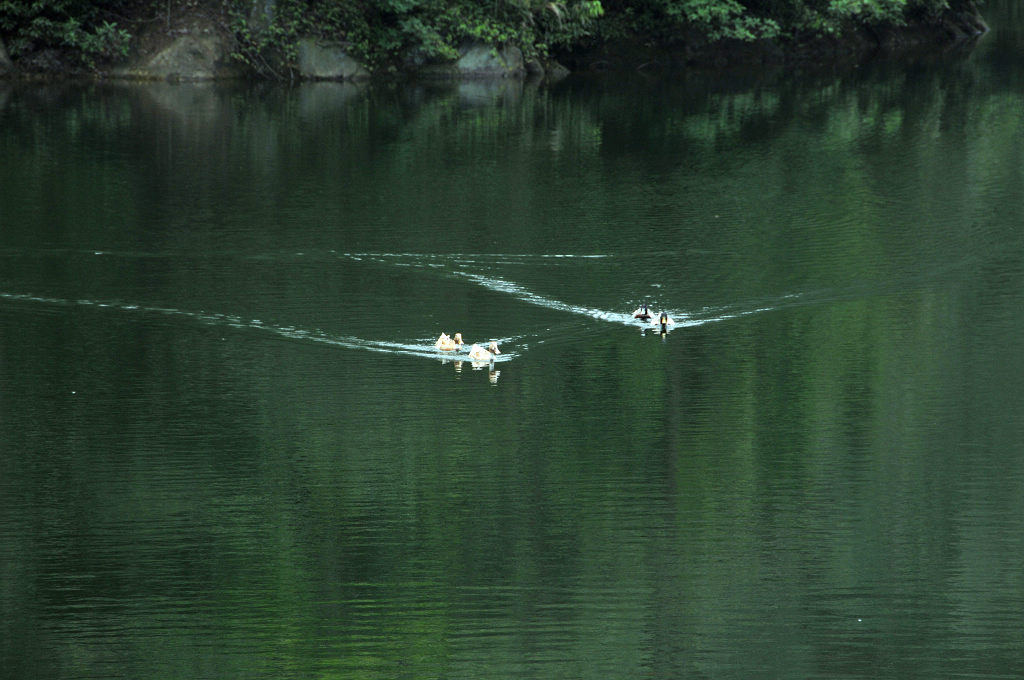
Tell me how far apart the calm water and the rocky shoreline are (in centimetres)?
1628

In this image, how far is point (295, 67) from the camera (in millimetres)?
50906

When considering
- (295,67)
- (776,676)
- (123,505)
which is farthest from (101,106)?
(776,676)

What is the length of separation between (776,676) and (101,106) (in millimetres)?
35166

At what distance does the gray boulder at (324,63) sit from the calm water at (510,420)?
56.3 feet

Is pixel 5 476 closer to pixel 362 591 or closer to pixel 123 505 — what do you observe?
pixel 123 505

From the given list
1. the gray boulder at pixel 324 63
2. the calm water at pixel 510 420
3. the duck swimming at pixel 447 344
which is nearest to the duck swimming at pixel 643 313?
the calm water at pixel 510 420

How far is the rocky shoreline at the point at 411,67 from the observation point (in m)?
49.7

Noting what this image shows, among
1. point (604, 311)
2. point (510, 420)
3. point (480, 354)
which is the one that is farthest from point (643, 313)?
point (510, 420)

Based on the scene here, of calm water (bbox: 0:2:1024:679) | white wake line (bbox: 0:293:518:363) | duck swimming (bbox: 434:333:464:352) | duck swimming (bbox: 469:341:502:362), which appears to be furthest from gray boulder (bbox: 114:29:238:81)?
duck swimming (bbox: 469:341:502:362)

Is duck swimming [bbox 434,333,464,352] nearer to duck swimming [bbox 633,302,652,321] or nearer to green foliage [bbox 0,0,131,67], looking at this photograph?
duck swimming [bbox 633,302,652,321]

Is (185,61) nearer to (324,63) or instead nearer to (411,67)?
(324,63)

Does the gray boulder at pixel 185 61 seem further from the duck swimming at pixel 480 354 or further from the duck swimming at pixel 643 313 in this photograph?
the duck swimming at pixel 480 354

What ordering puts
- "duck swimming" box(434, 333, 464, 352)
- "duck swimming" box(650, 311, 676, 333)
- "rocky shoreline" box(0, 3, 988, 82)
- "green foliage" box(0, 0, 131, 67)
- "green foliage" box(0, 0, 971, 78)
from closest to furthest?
"duck swimming" box(434, 333, 464, 352) → "duck swimming" box(650, 311, 676, 333) → "green foliage" box(0, 0, 131, 67) → "green foliage" box(0, 0, 971, 78) → "rocky shoreline" box(0, 3, 988, 82)

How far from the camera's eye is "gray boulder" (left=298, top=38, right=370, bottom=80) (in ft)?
167
